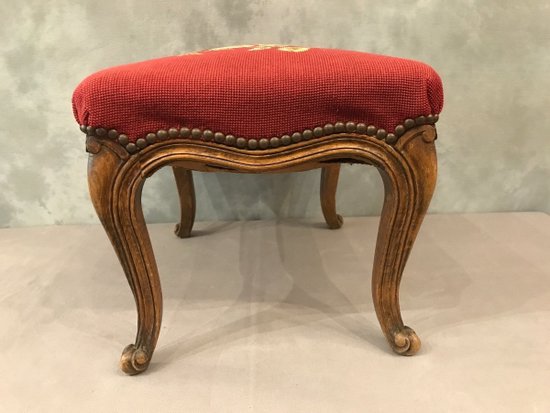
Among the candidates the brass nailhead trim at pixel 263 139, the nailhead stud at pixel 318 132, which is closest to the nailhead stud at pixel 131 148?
the brass nailhead trim at pixel 263 139

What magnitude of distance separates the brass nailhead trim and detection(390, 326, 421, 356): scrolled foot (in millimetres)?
365

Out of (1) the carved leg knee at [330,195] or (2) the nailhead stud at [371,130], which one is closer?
(2) the nailhead stud at [371,130]

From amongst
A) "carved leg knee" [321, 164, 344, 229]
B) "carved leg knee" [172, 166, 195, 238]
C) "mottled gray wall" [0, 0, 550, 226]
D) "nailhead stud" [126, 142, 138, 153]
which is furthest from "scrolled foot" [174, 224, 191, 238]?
"nailhead stud" [126, 142, 138, 153]

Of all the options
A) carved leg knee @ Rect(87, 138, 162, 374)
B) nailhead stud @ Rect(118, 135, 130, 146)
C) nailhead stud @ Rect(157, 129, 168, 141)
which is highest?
nailhead stud @ Rect(157, 129, 168, 141)

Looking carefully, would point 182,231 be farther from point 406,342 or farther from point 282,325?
point 406,342

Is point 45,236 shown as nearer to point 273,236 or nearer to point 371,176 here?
point 273,236

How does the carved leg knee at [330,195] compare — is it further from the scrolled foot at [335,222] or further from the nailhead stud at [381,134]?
the nailhead stud at [381,134]

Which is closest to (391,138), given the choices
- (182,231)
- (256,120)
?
(256,120)

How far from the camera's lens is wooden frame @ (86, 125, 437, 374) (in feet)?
2.47

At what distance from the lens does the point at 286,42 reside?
1.47 m

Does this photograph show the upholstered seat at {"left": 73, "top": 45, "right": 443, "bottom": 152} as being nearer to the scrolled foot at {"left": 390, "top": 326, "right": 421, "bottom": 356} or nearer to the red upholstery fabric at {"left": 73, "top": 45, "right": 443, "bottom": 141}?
the red upholstery fabric at {"left": 73, "top": 45, "right": 443, "bottom": 141}

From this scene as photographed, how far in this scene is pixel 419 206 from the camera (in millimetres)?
800

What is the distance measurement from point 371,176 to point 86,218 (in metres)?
1.01

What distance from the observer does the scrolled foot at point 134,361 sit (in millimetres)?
845
